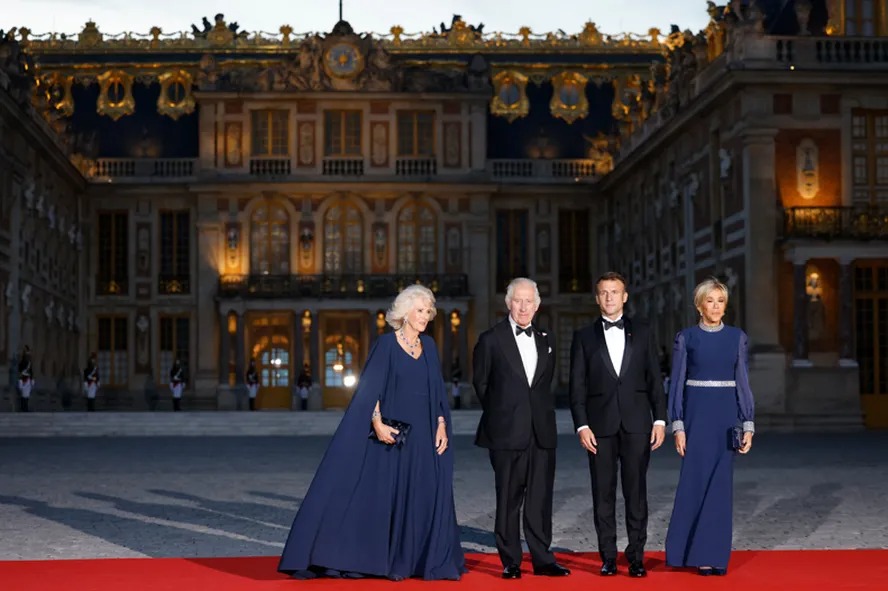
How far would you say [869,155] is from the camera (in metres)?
30.7

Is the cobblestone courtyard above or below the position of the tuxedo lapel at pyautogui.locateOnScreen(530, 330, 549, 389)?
below

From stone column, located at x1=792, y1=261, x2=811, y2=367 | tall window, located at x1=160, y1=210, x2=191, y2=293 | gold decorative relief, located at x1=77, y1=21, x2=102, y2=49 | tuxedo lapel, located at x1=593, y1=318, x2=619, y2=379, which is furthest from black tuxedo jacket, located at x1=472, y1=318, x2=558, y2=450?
gold decorative relief, located at x1=77, y1=21, x2=102, y2=49

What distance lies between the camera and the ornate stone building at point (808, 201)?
2978cm

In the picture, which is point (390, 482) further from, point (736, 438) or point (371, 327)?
point (371, 327)

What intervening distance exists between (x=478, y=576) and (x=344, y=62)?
37467mm

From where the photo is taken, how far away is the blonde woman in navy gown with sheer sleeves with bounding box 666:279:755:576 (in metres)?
9.40

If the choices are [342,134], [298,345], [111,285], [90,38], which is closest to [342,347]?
[298,345]

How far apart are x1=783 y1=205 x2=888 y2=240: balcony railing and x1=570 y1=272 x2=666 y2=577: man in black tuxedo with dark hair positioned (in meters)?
20.9

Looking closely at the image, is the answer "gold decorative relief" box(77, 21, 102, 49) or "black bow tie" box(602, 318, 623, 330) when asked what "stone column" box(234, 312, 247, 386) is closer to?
"gold decorative relief" box(77, 21, 102, 49)

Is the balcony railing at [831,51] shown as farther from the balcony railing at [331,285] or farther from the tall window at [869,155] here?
the balcony railing at [331,285]

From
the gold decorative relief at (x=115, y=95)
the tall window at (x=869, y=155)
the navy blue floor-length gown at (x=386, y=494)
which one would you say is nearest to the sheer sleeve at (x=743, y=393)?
the navy blue floor-length gown at (x=386, y=494)

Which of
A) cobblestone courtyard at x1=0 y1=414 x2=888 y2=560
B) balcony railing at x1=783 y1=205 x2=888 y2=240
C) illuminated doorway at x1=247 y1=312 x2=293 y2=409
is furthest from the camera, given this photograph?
illuminated doorway at x1=247 y1=312 x2=293 y2=409

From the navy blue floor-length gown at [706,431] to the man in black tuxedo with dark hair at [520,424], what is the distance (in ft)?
2.63

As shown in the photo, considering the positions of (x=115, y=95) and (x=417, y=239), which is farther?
(x=115, y=95)
